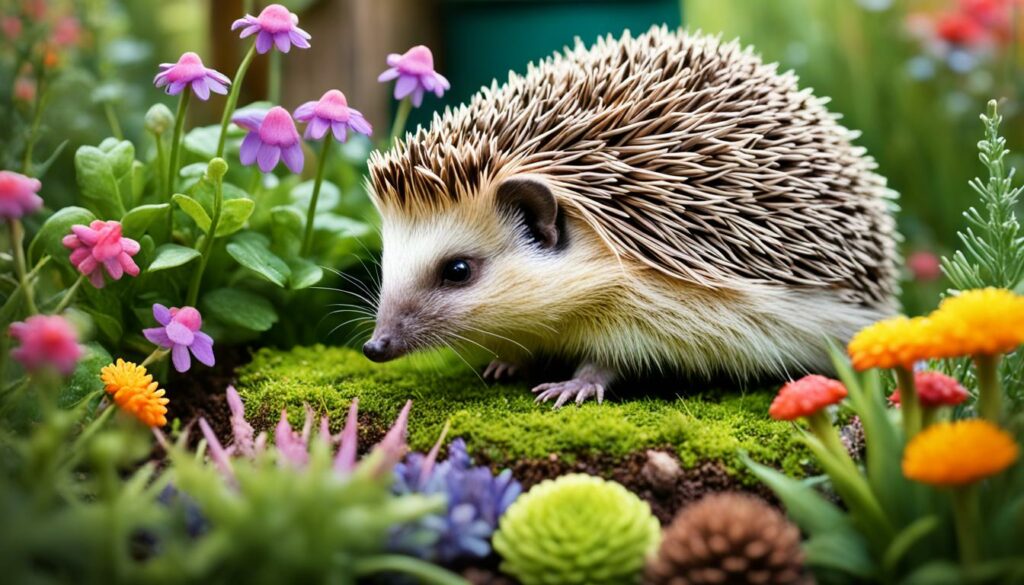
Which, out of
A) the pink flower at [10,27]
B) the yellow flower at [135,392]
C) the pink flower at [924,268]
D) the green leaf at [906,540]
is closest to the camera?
the green leaf at [906,540]

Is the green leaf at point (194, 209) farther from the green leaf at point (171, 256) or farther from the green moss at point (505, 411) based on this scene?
the green moss at point (505, 411)

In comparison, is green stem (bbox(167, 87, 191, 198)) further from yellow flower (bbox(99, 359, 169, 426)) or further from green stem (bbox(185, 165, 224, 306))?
yellow flower (bbox(99, 359, 169, 426))

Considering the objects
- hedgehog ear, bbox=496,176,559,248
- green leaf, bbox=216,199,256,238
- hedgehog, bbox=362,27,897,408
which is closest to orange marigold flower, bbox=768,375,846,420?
hedgehog, bbox=362,27,897,408

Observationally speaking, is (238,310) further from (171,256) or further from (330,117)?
(330,117)

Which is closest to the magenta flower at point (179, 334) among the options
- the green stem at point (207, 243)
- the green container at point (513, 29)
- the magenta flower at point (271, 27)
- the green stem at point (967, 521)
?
the green stem at point (207, 243)

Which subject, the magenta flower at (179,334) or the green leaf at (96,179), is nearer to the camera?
the magenta flower at (179,334)

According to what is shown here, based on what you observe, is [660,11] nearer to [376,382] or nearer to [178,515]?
[376,382]

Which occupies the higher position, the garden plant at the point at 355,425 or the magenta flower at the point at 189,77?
the magenta flower at the point at 189,77
